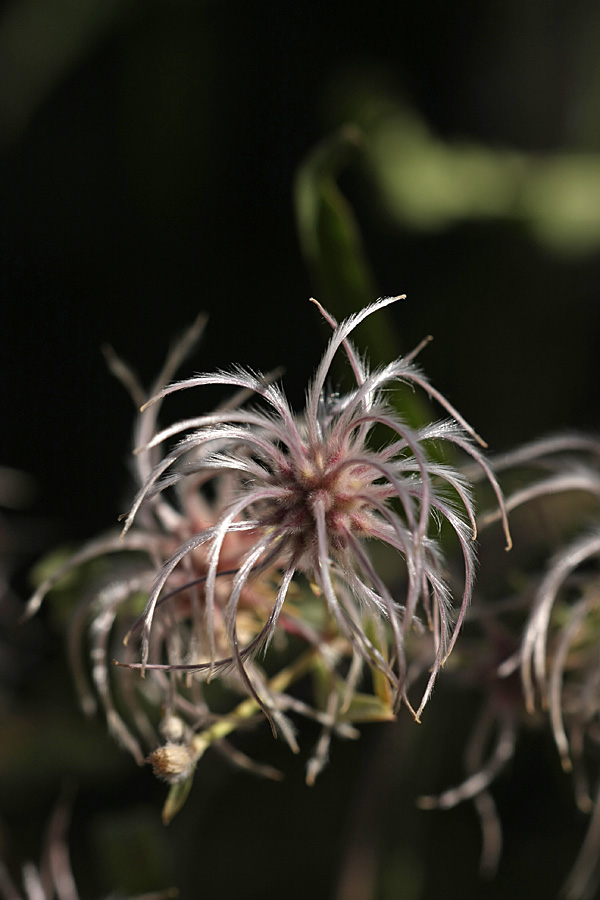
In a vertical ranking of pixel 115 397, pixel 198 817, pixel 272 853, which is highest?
pixel 115 397

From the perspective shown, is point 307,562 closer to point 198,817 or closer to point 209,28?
point 198,817

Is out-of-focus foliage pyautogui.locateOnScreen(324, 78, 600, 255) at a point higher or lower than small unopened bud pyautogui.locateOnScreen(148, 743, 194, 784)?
lower

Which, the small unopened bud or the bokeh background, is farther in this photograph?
the bokeh background

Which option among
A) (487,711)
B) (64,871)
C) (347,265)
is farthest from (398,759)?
(347,265)

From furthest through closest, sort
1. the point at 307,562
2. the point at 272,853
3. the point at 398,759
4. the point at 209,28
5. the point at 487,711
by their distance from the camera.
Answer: the point at 209,28
the point at 272,853
the point at 398,759
the point at 487,711
the point at 307,562

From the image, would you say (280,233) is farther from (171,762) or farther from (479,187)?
(171,762)

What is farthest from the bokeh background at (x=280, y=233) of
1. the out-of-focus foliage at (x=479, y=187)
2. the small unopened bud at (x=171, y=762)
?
the small unopened bud at (x=171, y=762)

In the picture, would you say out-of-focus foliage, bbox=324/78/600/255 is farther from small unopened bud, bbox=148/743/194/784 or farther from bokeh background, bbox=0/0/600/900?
small unopened bud, bbox=148/743/194/784

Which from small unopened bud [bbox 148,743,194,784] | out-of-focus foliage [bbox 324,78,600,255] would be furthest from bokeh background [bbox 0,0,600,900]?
small unopened bud [bbox 148,743,194,784]
